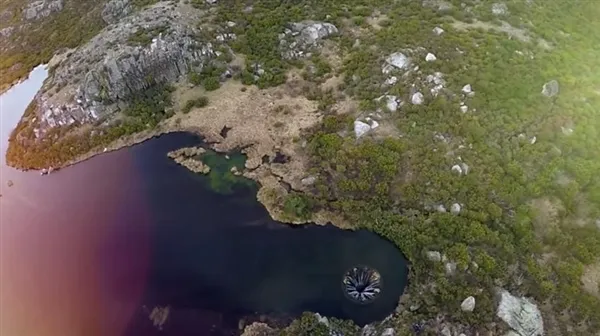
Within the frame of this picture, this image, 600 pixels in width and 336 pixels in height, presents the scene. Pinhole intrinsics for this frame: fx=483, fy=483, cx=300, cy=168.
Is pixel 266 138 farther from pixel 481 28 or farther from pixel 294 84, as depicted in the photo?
pixel 481 28

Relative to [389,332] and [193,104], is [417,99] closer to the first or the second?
[193,104]

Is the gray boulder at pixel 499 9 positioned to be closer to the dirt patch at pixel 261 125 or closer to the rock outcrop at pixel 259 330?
the dirt patch at pixel 261 125

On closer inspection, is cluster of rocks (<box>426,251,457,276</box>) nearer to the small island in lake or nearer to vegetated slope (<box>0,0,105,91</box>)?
the small island in lake

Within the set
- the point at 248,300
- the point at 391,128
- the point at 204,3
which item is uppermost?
the point at 204,3

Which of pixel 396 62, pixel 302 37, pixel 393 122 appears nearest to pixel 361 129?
pixel 393 122

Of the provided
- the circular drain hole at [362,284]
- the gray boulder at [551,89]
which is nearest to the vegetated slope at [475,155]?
the gray boulder at [551,89]

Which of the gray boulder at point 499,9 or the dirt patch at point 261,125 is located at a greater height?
the gray boulder at point 499,9

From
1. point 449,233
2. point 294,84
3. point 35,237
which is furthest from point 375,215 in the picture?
point 35,237
